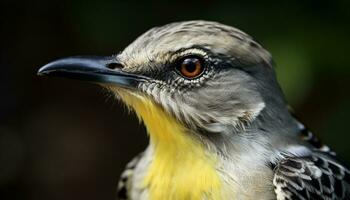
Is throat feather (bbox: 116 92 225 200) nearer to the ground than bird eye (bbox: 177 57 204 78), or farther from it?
nearer to the ground

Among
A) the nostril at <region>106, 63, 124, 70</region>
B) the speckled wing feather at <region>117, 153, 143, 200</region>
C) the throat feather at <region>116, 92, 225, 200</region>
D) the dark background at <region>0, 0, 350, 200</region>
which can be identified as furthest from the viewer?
the dark background at <region>0, 0, 350, 200</region>

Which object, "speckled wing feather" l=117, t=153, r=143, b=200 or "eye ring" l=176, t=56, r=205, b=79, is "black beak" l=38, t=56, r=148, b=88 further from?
"speckled wing feather" l=117, t=153, r=143, b=200

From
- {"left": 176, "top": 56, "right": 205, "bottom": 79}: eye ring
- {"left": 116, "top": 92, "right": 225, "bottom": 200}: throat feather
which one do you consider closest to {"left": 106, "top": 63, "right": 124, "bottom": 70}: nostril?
{"left": 116, "top": 92, "right": 225, "bottom": 200}: throat feather

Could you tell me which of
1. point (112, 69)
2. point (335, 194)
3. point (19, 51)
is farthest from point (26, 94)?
point (335, 194)

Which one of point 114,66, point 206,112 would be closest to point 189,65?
point 206,112

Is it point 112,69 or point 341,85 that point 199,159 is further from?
point 341,85

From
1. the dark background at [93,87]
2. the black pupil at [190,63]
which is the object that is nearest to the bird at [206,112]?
the black pupil at [190,63]
